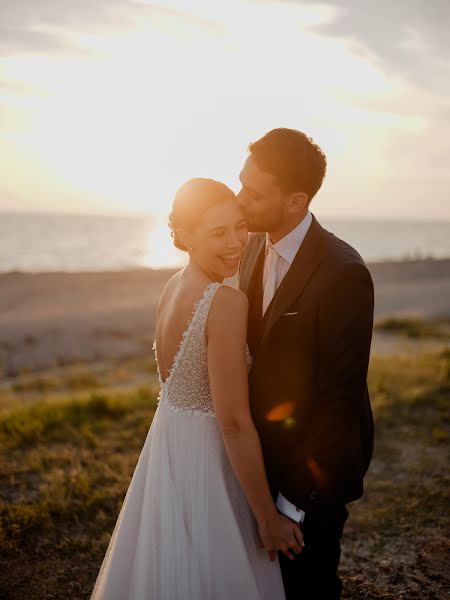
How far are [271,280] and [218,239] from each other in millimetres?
452

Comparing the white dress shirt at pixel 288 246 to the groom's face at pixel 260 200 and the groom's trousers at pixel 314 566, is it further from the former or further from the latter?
the groom's trousers at pixel 314 566

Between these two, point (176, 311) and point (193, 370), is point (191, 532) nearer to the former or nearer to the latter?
point (193, 370)

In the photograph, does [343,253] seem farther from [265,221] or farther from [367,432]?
[367,432]

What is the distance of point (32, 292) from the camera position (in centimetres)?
2720

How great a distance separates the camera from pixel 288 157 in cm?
303

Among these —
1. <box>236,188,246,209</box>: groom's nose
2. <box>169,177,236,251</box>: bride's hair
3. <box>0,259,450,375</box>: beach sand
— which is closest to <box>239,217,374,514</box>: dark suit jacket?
<box>236,188,246,209</box>: groom's nose

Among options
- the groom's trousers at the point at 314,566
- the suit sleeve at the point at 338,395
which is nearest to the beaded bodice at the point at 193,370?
the suit sleeve at the point at 338,395

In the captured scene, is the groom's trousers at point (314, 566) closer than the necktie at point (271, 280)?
Yes

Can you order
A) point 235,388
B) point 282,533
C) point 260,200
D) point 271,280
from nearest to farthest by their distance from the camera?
point 235,388
point 282,533
point 260,200
point 271,280

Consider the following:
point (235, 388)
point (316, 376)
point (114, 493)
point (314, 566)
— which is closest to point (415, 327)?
point (114, 493)

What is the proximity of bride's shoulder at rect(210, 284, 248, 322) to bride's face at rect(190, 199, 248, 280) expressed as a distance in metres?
0.29

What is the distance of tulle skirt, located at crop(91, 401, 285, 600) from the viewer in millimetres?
2938

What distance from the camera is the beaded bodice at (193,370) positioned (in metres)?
2.77

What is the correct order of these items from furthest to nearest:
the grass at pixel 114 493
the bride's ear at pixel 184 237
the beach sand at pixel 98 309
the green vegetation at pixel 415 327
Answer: the green vegetation at pixel 415 327 → the beach sand at pixel 98 309 → the grass at pixel 114 493 → the bride's ear at pixel 184 237
